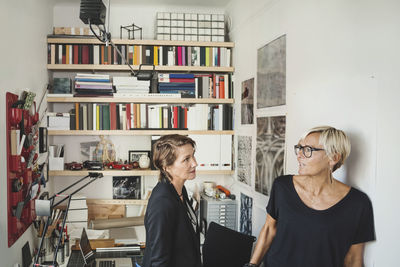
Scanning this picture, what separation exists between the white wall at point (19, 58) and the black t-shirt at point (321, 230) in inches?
71.1

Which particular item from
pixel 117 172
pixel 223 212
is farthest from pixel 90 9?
pixel 223 212

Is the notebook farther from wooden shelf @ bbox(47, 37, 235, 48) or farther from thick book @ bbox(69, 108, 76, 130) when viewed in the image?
wooden shelf @ bbox(47, 37, 235, 48)

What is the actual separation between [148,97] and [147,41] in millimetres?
584

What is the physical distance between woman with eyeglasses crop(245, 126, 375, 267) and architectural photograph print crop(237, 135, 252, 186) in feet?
4.41

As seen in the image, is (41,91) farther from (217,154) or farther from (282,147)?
(282,147)

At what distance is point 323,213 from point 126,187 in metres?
2.63

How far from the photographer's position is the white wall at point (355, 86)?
1401 mm

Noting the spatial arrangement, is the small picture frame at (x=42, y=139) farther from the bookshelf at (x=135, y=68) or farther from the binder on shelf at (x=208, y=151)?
the binder on shelf at (x=208, y=151)

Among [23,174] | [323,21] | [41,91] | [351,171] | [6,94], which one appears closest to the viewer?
[351,171]

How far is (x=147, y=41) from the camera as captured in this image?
3490 mm

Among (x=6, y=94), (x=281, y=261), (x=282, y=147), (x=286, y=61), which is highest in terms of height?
(x=286, y=61)

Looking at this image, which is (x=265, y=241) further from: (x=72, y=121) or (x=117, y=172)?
(x=72, y=121)

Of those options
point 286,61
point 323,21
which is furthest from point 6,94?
point 323,21

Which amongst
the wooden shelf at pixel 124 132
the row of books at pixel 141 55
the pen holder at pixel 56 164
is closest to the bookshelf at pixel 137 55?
the row of books at pixel 141 55
